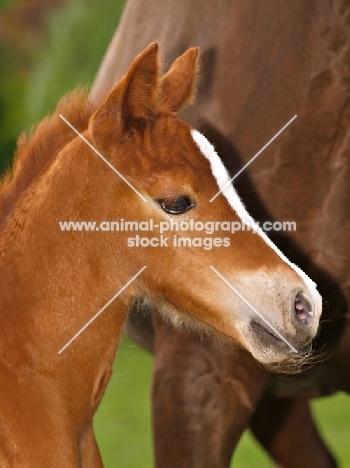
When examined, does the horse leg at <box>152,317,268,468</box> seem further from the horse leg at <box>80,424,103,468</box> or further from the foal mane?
the foal mane

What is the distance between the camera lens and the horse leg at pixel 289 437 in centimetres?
347

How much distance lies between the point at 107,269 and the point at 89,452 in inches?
19.2

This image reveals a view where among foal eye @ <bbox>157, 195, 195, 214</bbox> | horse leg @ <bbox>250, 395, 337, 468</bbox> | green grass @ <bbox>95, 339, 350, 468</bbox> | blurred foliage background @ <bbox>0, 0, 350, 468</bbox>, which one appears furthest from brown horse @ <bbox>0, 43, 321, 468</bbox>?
green grass @ <bbox>95, 339, 350, 468</bbox>

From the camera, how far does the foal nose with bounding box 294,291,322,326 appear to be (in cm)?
196

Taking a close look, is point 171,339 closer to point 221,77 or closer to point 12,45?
point 221,77

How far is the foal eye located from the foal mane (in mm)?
336

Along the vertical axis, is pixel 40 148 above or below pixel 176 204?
above

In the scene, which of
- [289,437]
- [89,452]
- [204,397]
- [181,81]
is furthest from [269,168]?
[289,437]

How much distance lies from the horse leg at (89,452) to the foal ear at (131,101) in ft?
2.54

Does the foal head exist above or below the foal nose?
above

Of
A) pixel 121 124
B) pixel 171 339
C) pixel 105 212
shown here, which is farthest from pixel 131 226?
pixel 171 339

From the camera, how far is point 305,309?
1959mm

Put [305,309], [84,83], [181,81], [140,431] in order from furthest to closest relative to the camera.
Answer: [84,83] → [140,431] → [181,81] → [305,309]

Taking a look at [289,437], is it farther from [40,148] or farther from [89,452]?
[40,148]
